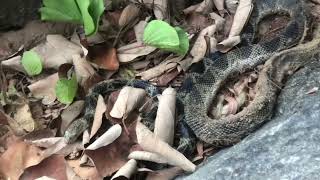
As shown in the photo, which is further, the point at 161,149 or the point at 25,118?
the point at 25,118

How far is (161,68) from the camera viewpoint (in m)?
4.79

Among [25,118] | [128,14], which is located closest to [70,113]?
[25,118]

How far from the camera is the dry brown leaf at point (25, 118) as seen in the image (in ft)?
15.4

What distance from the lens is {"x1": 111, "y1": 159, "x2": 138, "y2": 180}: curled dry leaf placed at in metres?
3.91

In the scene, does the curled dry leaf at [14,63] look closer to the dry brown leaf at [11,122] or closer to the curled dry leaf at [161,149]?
the dry brown leaf at [11,122]

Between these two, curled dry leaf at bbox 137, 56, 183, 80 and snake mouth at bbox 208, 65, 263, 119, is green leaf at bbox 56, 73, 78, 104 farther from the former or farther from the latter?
snake mouth at bbox 208, 65, 263, 119

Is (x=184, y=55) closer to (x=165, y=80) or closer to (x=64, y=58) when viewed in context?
(x=165, y=80)

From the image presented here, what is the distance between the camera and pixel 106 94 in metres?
4.73

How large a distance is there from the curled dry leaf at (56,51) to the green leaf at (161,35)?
0.72 metres

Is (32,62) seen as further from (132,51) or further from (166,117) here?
(166,117)

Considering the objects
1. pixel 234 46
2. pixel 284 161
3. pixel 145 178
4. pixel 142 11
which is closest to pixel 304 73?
pixel 234 46

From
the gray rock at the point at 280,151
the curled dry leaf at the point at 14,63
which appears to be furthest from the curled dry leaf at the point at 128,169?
the curled dry leaf at the point at 14,63

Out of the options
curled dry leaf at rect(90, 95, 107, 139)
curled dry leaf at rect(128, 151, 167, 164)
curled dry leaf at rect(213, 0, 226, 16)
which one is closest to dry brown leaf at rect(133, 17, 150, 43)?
curled dry leaf at rect(213, 0, 226, 16)

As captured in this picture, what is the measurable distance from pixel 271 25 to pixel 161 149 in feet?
5.79
